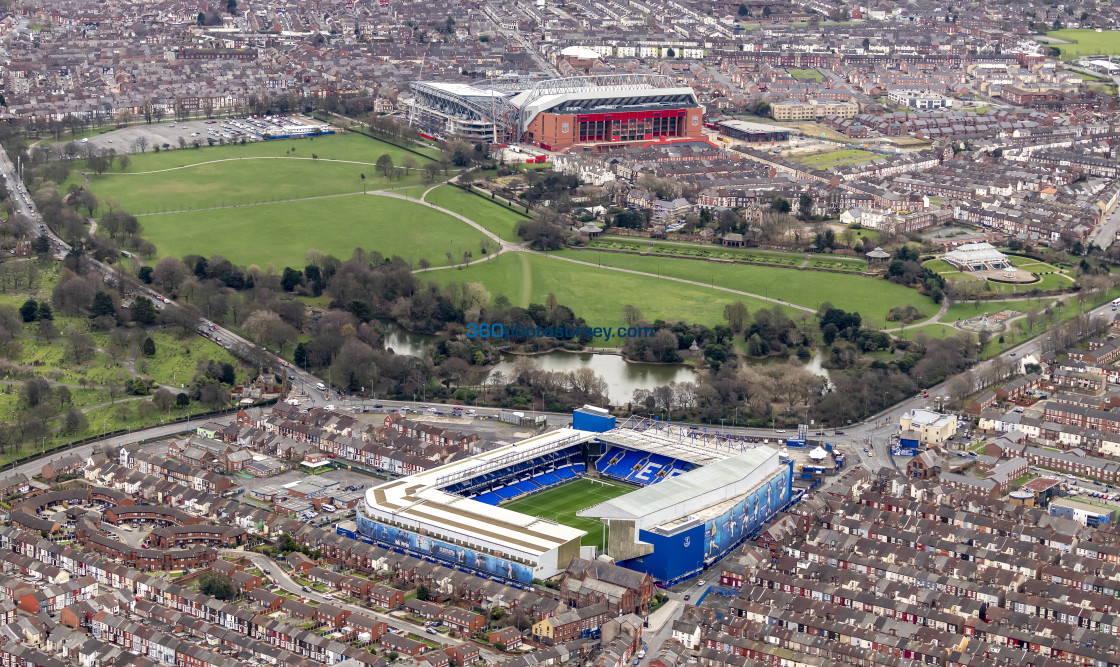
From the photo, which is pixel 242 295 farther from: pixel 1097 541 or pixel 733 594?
pixel 1097 541

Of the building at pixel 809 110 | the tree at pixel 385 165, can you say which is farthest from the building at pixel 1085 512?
the building at pixel 809 110

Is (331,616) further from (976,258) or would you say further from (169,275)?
(976,258)

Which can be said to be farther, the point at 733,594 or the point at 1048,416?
the point at 1048,416

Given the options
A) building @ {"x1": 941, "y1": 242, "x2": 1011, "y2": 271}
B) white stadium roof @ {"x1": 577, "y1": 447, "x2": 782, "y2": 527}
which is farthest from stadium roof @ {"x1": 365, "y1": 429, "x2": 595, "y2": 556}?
building @ {"x1": 941, "y1": 242, "x2": 1011, "y2": 271}

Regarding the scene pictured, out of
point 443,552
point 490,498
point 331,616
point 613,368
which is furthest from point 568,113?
point 331,616

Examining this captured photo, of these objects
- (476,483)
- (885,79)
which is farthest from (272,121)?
(476,483)
